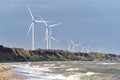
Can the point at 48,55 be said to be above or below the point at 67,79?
below

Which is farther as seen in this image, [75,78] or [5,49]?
[5,49]

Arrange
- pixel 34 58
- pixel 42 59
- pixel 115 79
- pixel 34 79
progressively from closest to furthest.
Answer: pixel 34 79 → pixel 115 79 → pixel 34 58 → pixel 42 59

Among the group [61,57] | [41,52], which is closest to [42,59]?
[41,52]

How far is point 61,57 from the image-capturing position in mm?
191500

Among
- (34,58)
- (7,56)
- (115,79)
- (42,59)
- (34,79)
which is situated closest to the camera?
(34,79)

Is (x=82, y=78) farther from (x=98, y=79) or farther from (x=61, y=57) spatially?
(x=61, y=57)

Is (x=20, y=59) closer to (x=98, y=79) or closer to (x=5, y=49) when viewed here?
(x=5, y=49)

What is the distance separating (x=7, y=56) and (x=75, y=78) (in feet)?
332

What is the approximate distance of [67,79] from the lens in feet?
134

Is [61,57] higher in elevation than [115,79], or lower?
lower

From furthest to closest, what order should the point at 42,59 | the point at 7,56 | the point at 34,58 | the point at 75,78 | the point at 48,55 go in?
the point at 48,55, the point at 42,59, the point at 34,58, the point at 7,56, the point at 75,78

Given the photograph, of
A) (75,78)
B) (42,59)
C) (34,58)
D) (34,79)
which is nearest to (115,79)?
(75,78)

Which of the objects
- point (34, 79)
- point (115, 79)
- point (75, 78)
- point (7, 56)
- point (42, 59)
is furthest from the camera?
point (42, 59)

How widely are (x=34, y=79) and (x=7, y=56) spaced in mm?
105558
